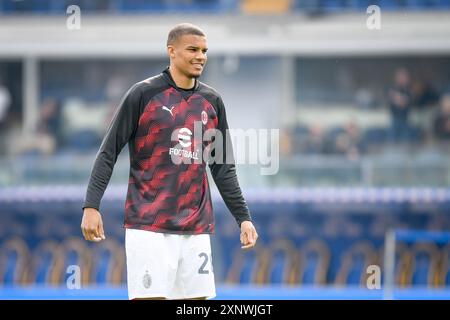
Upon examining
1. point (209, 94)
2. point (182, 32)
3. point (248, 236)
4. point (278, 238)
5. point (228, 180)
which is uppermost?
point (182, 32)

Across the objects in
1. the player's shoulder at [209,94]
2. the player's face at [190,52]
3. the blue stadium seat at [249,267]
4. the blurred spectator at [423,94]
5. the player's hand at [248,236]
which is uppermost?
the blurred spectator at [423,94]

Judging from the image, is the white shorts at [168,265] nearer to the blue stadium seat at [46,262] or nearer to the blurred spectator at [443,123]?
the blue stadium seat at [46,262]

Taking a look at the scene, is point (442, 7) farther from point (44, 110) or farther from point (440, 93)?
point (44, 110)

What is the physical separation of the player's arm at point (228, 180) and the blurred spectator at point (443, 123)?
29.7 ft

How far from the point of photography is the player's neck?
17.9ft

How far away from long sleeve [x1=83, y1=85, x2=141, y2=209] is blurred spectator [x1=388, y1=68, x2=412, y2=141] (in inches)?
380

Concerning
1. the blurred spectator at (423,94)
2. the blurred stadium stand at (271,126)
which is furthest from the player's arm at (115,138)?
the blurred spectator at (423,94)

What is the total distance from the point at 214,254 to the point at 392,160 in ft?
7.50

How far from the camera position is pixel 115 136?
5324 millimetres

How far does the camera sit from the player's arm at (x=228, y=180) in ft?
18.2

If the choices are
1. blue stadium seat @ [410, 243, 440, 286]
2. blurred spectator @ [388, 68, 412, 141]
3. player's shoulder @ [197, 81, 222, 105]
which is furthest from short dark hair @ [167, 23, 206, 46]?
blurred spectator @ [388, 68, 412, 141]

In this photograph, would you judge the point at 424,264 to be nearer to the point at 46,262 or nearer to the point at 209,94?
the point at 46,262

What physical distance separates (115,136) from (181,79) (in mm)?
429

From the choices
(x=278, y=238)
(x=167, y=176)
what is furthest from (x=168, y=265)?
(x=278, y=238)
